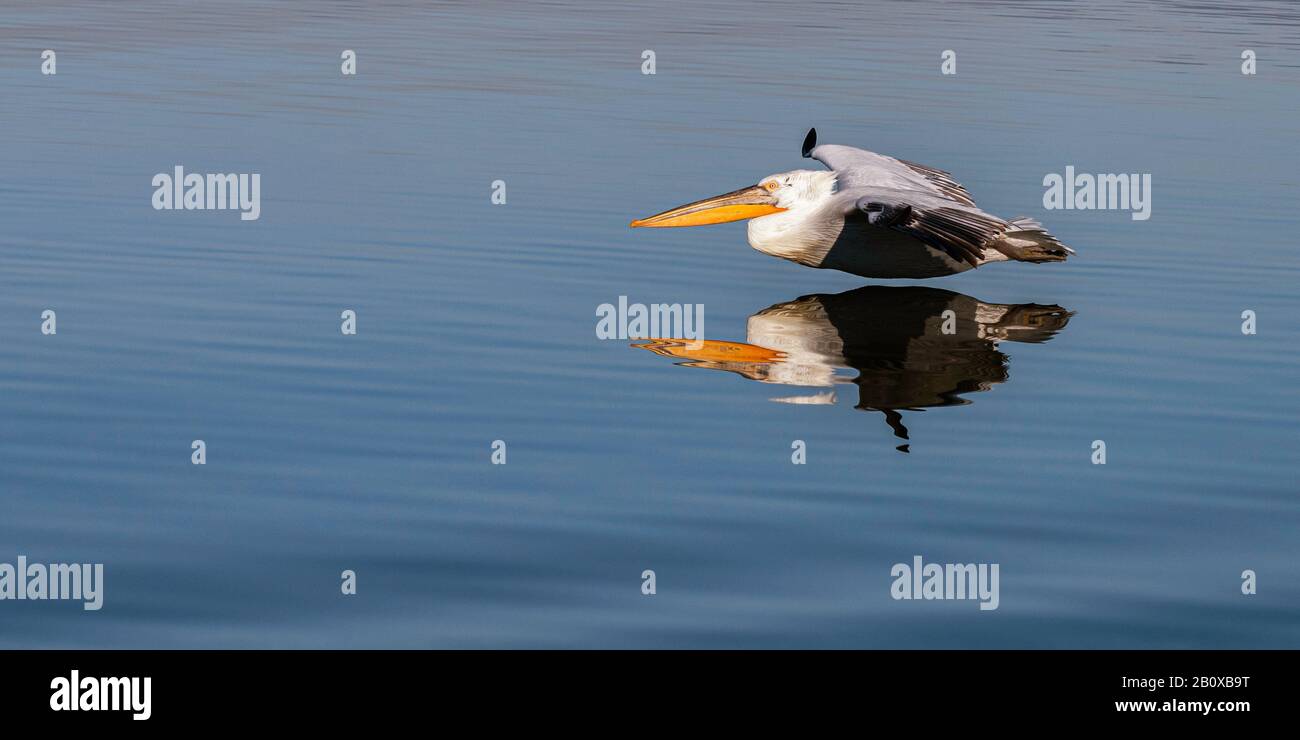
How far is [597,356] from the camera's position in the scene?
13086 mm

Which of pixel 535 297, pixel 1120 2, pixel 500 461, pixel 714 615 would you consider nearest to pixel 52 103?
pixel 535 297

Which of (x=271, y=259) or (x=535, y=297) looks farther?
(x=271, y=259)

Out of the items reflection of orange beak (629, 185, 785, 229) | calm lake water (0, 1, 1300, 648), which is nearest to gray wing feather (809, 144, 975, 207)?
reflection of orange beak (629, 185, 785, 229)

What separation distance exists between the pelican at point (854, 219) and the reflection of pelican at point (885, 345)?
1.22 ft

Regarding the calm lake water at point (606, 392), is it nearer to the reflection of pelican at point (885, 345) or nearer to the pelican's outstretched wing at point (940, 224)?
the reflection of pelican at point (885, 345)

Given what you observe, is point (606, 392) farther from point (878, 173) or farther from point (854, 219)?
point (878, 173)

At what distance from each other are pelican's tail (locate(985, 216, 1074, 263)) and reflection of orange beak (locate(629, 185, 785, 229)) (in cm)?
219

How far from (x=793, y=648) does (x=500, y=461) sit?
10.3ft

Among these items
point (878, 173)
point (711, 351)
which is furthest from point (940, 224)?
point (878, 173)

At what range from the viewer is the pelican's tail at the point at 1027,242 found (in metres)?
16.6

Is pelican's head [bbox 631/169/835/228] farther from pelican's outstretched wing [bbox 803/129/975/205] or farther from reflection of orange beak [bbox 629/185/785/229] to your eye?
pelican's outstretched wing [bbox 803/129/975/205]

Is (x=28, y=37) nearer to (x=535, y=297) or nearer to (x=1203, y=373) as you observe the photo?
(x=535, y=297)

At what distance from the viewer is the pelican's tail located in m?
16.6

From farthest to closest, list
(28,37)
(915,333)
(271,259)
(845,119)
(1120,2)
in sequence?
(1120,2), (28,37), (845,119), (271,259), (915,333)
